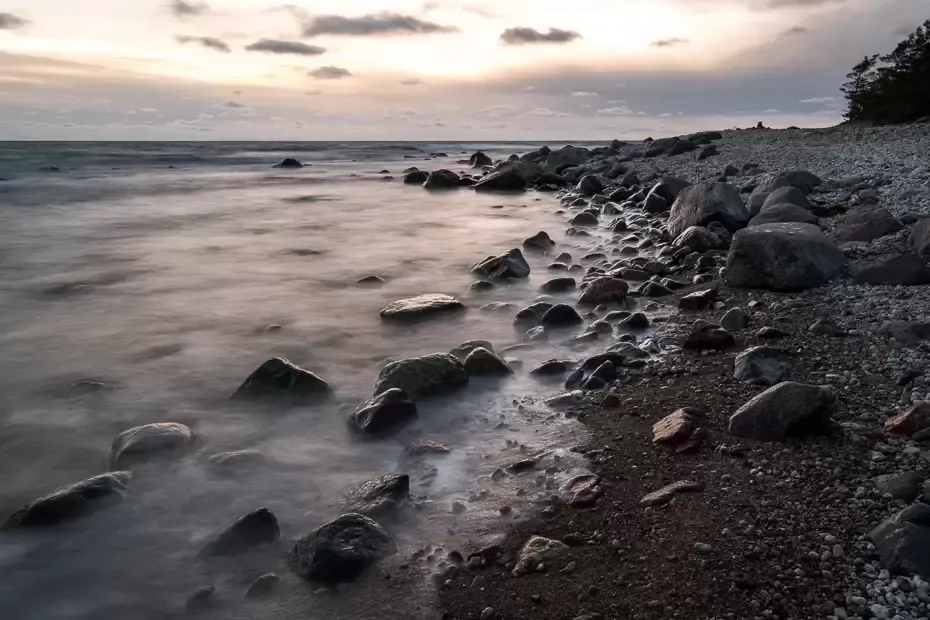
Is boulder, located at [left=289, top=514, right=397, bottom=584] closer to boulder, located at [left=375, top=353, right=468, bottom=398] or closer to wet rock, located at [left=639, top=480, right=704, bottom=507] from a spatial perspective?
wet rock, located at [left=639, top=480, right=704, bottom=507]

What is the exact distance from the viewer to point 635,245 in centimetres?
850

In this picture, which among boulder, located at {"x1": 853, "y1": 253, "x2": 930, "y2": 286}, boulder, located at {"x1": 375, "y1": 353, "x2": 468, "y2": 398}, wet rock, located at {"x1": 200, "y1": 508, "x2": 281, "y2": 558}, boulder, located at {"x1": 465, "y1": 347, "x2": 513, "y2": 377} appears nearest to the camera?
wet rock, located at {"x1": 200, "y1": 508, "x2": 281, "y2": 558}

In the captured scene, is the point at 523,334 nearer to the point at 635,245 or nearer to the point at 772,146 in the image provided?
the point at 635,245

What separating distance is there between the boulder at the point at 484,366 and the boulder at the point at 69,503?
2.11 m

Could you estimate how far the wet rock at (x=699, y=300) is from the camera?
17.5ft

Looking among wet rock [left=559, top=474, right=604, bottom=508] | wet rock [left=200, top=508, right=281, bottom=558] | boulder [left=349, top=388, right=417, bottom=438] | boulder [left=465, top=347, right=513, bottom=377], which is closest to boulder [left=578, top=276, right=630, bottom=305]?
boulder [left=465, top=347, right=513, bottom=377]

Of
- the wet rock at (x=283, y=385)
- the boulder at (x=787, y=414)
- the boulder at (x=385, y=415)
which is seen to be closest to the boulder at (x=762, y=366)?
the boulder at (x=787, y=414)

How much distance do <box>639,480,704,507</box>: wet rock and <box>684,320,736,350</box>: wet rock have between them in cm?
174

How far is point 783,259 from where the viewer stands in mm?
5367

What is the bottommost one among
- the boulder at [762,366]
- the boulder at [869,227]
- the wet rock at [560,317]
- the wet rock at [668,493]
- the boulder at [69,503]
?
the boulder at [69,503]

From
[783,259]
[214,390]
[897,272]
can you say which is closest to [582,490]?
[214,390]

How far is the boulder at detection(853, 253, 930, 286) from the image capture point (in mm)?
4863

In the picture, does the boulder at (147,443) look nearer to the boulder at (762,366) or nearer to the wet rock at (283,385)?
the wet rock at (283,385)

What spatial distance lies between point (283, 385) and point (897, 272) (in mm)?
4521
